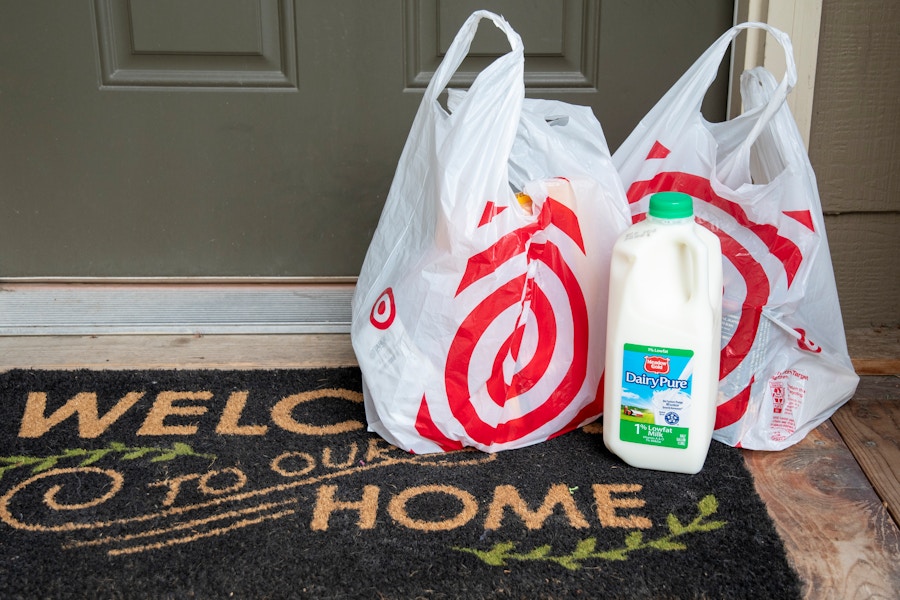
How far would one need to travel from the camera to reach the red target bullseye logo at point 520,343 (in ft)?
4.00

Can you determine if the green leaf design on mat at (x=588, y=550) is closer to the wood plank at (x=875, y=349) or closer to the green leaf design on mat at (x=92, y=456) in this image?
the green leaf design on mat at (x=92, y=456)

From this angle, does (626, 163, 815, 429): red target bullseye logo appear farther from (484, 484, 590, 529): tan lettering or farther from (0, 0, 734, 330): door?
(0, 0, 734, 330): door

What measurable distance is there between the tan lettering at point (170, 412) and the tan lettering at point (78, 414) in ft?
0.16

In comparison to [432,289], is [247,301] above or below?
below

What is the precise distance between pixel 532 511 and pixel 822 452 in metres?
0.47

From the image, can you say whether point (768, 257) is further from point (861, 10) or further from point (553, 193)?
point (861, 10)

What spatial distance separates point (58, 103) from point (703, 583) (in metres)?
1.43

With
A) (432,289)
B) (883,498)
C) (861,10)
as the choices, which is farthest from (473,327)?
(861,10)

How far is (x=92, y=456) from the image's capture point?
1.27m

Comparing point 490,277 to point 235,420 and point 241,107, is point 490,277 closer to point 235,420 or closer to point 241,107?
point 235,420

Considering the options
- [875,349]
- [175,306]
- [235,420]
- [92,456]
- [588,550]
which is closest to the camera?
[588,550]

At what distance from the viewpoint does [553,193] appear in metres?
1.24

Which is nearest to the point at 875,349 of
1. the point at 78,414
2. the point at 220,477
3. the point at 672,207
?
the point at 672,207

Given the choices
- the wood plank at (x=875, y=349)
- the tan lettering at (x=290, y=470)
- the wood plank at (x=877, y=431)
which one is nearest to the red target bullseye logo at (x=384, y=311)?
the tan lettering at (x=290, y=470)
